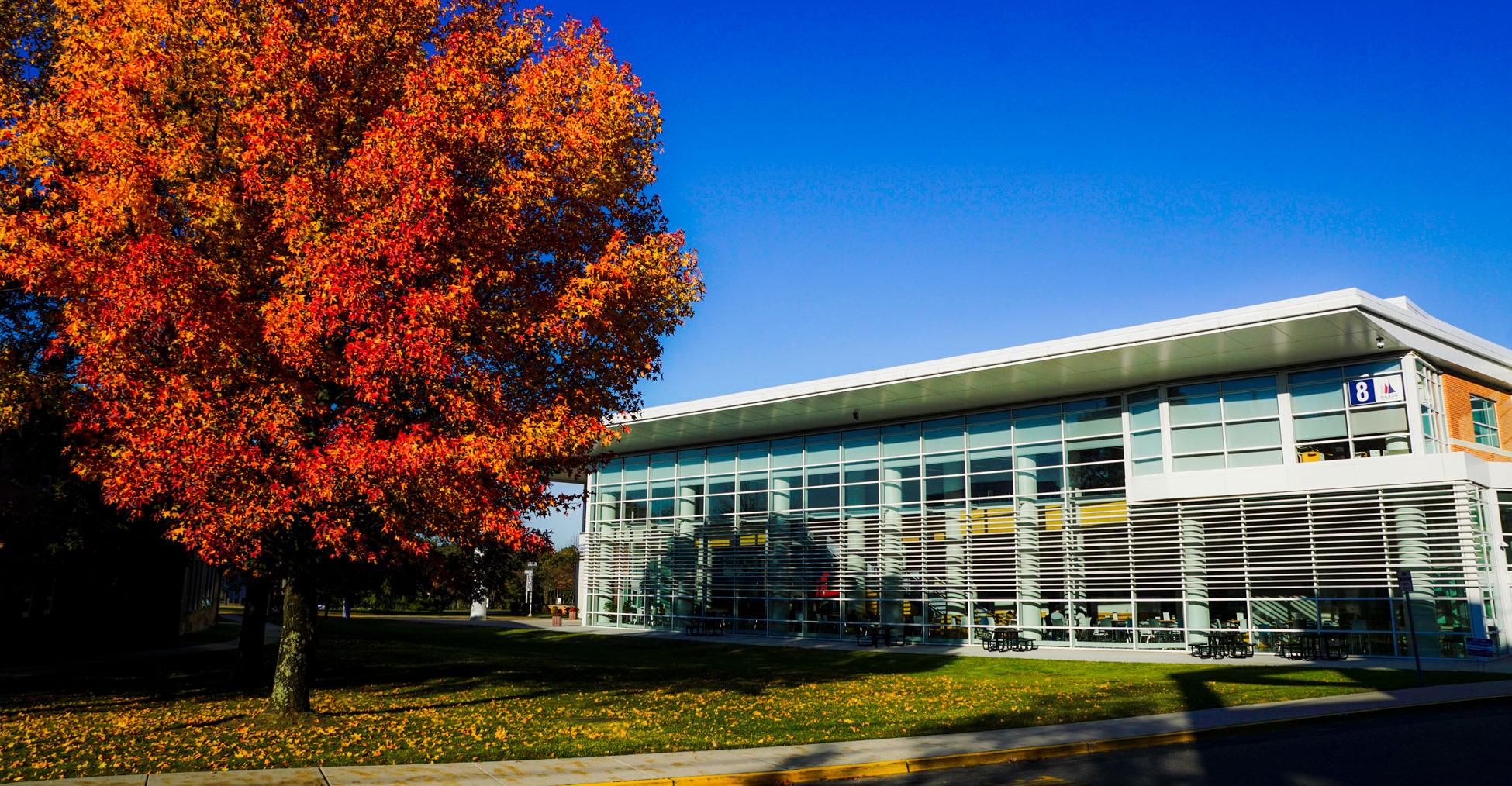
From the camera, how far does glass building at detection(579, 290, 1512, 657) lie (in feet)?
85.7

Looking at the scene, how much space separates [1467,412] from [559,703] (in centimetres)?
2706

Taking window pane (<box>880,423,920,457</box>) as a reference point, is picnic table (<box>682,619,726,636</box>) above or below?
below

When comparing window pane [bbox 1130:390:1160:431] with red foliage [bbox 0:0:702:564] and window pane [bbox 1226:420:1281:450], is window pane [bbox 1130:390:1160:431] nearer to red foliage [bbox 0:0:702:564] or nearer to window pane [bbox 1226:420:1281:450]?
window pane [bbox 1226:420:1281:450]

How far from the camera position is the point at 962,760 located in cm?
1190

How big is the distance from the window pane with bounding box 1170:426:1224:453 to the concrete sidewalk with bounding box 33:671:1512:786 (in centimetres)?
1563

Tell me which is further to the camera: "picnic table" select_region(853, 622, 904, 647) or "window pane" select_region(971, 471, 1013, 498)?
"picnic table" select_region(853, 622, 904, 647)

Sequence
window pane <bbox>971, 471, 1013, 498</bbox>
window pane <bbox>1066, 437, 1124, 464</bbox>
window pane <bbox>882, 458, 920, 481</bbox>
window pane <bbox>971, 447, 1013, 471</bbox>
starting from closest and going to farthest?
window pane <bbox>1066, 437, 1124, 464</bbox>
window pane <bbox>971, 471, 1013, 498</bbox>
window pane <bbox>971, 447, 1013, 471</bbox>
window pane <bbox>882, 458, 920, 481</bbox>

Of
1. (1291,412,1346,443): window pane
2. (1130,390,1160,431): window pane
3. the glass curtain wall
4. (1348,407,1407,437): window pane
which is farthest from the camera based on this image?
(1130,390,1160,431): window pane

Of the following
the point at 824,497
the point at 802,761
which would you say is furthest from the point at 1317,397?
the point at 802,761

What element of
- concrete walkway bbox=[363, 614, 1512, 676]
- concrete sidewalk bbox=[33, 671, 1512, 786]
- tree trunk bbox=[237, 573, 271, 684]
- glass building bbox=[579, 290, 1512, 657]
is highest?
glass building bbox=[579, 290, 1512, 657]

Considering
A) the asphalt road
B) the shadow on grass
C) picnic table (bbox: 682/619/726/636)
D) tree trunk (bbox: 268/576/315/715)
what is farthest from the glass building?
tree trunk (bbox: 268/576/315/715)

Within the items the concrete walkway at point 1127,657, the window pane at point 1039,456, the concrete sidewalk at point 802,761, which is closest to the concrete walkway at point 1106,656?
the concrete walkway at point 1127,657

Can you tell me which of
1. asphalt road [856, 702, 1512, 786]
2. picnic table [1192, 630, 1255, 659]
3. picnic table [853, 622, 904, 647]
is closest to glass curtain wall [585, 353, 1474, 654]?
picnic table [853, 622, 904, 647]

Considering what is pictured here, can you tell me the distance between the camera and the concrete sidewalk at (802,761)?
33.6ft
